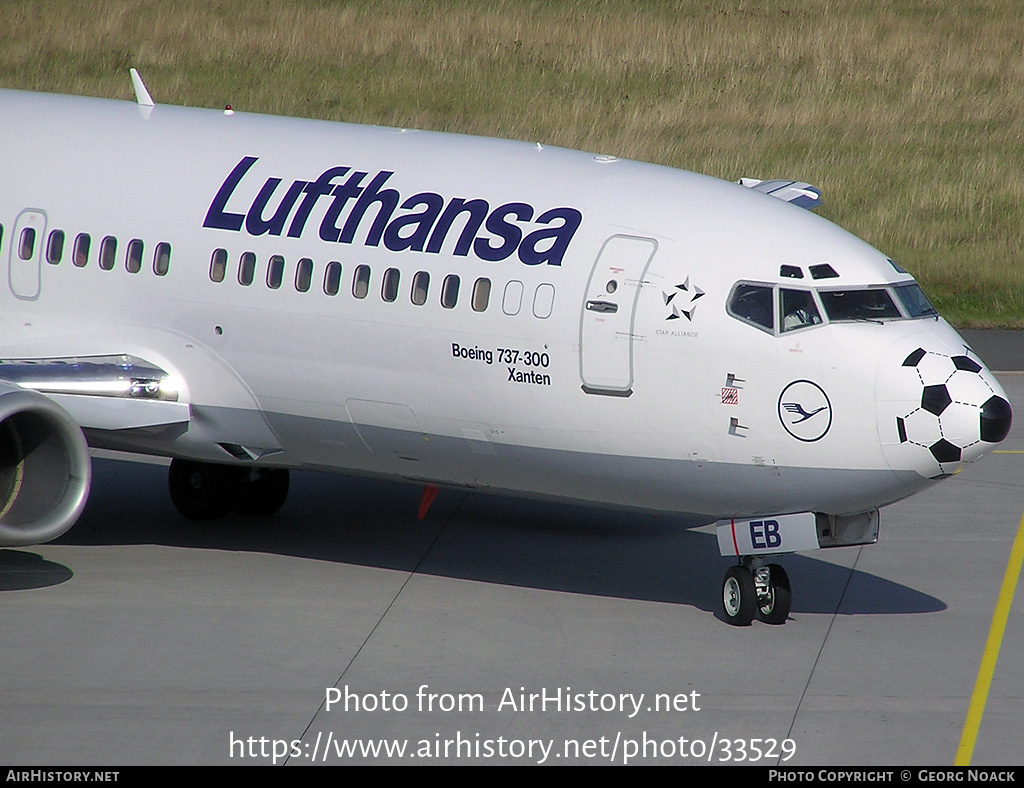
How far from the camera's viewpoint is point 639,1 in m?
49.8

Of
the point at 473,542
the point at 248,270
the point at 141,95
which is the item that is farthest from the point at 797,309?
the point at 141,95

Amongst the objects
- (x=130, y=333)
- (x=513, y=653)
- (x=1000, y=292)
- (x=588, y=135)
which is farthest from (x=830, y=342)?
(x=588, y=135)

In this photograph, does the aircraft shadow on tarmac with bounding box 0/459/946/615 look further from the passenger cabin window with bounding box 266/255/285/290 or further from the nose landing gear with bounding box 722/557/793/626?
the passenger cabin window with bounding box 266/255/285/290

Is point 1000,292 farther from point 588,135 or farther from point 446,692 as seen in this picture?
point 446,692

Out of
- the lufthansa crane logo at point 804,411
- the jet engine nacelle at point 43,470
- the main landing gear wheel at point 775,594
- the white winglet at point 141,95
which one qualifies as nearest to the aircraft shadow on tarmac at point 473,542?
the main landing gear wheel at point 775,594

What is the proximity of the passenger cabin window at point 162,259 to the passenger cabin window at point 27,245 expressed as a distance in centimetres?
162

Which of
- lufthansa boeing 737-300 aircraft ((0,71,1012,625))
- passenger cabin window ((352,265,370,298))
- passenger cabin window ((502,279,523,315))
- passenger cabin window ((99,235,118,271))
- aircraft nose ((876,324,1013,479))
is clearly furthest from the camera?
passenger cabin window ((99,235,118,271))

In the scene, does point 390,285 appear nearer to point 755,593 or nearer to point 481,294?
point 481,294

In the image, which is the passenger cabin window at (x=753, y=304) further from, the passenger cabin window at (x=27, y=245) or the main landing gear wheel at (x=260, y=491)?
the passenger cabin window at (x=27, y=245)

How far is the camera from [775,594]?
15625mm

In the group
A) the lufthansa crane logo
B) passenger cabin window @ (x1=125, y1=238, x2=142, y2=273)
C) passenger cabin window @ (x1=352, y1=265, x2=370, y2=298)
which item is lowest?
the lufthansa crane logo

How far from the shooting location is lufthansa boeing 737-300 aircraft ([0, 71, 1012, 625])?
14.4 meters

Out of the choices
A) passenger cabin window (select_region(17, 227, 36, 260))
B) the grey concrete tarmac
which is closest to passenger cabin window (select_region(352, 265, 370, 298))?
the grey concrete tarmac
